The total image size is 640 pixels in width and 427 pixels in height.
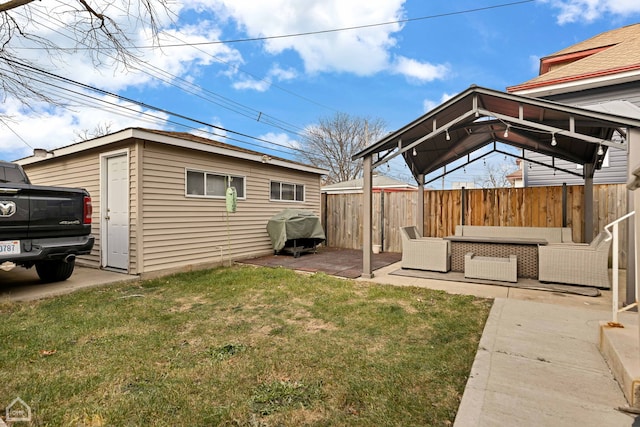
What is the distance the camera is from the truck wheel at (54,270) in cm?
531

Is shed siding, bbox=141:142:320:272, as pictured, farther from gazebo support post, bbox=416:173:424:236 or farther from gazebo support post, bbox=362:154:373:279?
gazebo support post, bbox=416:173:424:236

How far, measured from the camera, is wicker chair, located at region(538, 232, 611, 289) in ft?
15.6

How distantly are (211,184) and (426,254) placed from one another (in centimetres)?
496

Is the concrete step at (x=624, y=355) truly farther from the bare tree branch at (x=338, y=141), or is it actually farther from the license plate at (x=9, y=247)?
the bare tree branch at (x=338, y=141)

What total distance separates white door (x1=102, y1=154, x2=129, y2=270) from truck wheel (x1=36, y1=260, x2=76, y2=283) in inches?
36.3

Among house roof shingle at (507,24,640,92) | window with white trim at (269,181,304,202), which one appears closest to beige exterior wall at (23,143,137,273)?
window with white trim at (269,181,304,202)

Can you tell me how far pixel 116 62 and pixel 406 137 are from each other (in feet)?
20.8

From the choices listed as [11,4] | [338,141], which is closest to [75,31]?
[11,4]

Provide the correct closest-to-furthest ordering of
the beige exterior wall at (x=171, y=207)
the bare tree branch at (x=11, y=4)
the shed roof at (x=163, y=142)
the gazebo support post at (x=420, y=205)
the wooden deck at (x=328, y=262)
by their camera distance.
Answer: the bare tree branch at (x=11, y=4), the shed roof at (x=163, y=142), the beige exterior wall at (x=171, y=207), the wooden deck at (x=328, y=262), the gazebo support post at (x=420, y=205)

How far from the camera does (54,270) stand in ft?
17.5

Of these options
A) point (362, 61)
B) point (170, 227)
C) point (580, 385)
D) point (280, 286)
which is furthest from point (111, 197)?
point (362, 61)

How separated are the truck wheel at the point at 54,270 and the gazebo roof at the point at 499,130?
5455 millimetres

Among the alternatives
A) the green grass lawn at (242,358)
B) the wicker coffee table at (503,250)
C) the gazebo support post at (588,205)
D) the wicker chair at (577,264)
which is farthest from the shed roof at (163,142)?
the gazebo support post at (588,205)

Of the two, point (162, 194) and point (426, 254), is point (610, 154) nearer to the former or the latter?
point (426, 254)
